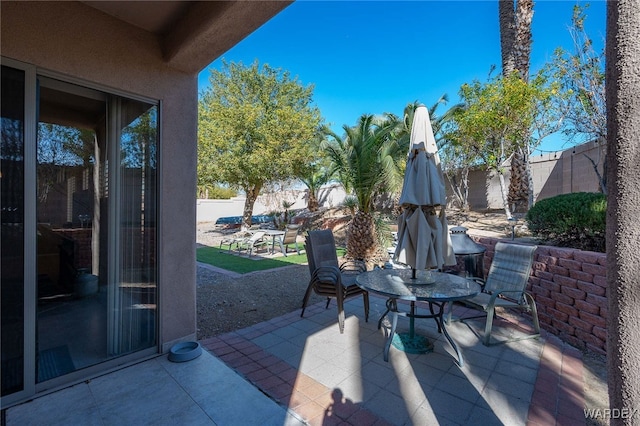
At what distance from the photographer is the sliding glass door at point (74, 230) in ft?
8.07

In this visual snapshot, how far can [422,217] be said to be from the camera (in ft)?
10.9

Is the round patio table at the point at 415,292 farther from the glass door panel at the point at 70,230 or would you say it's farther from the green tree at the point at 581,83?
the green tree at the point at 581,83

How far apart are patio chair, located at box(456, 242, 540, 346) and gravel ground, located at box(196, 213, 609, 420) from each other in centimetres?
85

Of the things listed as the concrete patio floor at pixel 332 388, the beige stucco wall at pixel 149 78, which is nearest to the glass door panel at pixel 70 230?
the beige stucco wall at pixel 149 78

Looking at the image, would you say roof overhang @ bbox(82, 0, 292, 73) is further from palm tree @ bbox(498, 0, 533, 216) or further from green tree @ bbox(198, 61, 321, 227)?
green tree @ bbox(198, 61, 321, 227)

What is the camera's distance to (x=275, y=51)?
14.5 m

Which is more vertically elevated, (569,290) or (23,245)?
(23,245)

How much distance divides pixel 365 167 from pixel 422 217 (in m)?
4.98

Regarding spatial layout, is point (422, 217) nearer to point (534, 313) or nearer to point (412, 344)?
point (412, 344)

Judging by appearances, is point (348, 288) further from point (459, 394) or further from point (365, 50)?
point (365, 50)

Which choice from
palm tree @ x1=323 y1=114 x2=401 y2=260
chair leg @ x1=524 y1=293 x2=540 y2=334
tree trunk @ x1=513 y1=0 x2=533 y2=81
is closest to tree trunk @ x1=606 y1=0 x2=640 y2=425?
chair leg @ x1=524 y1=293 x2=540 y2=334

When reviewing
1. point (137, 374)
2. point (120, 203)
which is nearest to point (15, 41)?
point (120, 203)

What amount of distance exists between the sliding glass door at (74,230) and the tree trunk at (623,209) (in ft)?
12.3

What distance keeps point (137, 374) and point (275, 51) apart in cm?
1529
